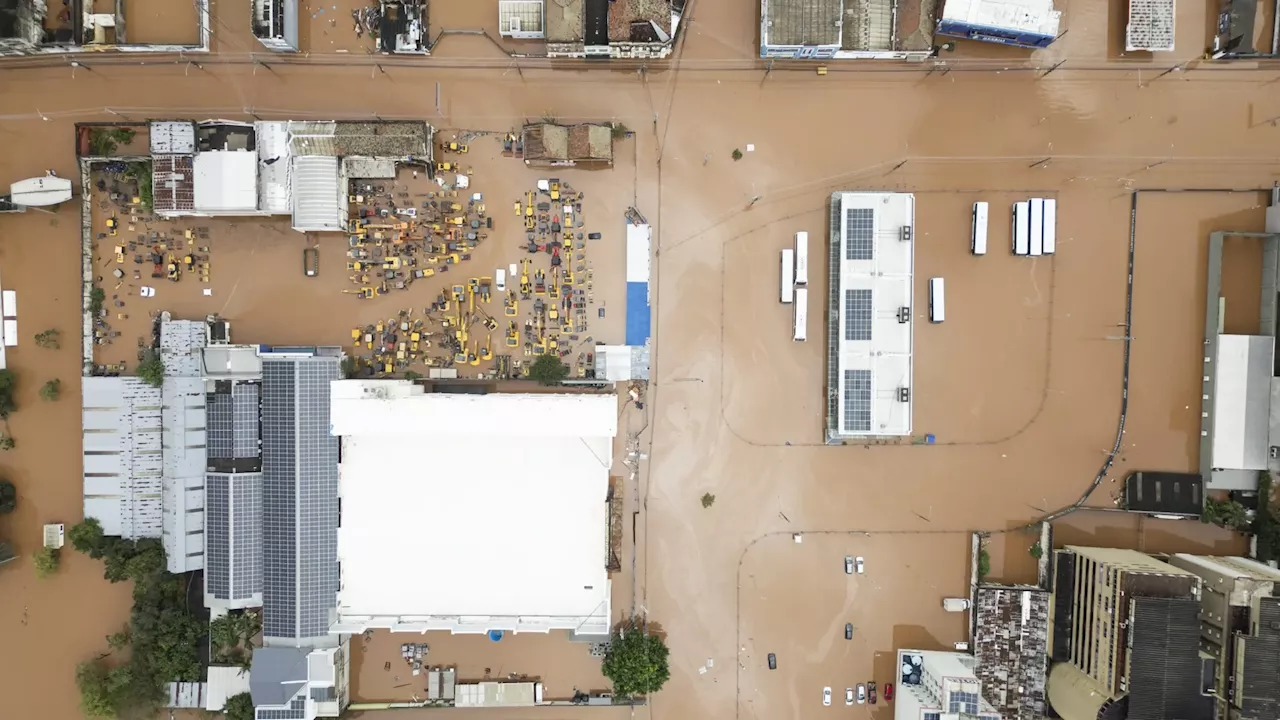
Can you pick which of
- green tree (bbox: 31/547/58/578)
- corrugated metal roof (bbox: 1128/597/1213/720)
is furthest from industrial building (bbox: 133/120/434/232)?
corrugated metal roof (bbox: 1128/597/1213/720)

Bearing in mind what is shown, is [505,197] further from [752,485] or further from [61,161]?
[61,161]

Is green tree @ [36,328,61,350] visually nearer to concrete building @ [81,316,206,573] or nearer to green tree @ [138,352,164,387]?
concrete building @ [81,316,206,573]

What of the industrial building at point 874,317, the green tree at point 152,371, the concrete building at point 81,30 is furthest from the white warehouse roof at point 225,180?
the industrial building at point 874,317

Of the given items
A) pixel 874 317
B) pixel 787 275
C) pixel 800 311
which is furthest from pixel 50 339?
pixel 874 317

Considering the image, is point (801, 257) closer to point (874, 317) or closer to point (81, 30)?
point (874, 317)

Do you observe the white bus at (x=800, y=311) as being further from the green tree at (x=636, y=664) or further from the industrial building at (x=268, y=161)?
the industrial building at (x=268, y=161)

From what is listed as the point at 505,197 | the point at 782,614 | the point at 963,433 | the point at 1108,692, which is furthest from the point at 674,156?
the point at 1108,692
